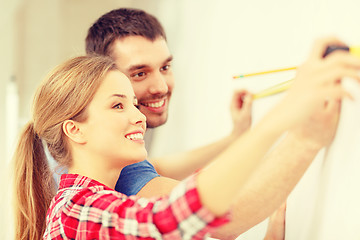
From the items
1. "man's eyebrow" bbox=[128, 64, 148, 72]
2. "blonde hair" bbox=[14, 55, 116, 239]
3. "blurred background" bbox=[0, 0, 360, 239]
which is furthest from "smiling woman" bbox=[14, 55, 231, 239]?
"man's eyebrow" bbox=[128, 64, 148, 72]

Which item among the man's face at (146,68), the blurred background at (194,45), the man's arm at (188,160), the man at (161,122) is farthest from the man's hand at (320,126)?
the man's face at (146,68)

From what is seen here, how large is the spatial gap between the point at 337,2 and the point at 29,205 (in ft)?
2.66

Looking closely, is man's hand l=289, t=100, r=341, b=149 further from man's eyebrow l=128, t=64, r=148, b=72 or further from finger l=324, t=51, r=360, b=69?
man's eyebrow l=128, t=64, r=148, b=72

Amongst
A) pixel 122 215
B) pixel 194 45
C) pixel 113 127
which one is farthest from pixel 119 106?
pixel 194 45

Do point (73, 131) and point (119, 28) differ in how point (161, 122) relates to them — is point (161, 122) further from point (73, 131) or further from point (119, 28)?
point (73, 131)

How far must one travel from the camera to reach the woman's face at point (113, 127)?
0.95 m

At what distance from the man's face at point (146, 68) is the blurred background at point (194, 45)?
0.61 feet

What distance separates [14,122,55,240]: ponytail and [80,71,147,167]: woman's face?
8.7 inches

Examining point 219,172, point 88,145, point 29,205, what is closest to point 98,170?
point 88,145

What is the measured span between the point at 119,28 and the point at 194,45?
0.34m

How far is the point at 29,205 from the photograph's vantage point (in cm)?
111

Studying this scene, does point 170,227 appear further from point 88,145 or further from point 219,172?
point 88,145

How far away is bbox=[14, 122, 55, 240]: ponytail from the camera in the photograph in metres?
1.11

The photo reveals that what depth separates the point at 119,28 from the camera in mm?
1358
